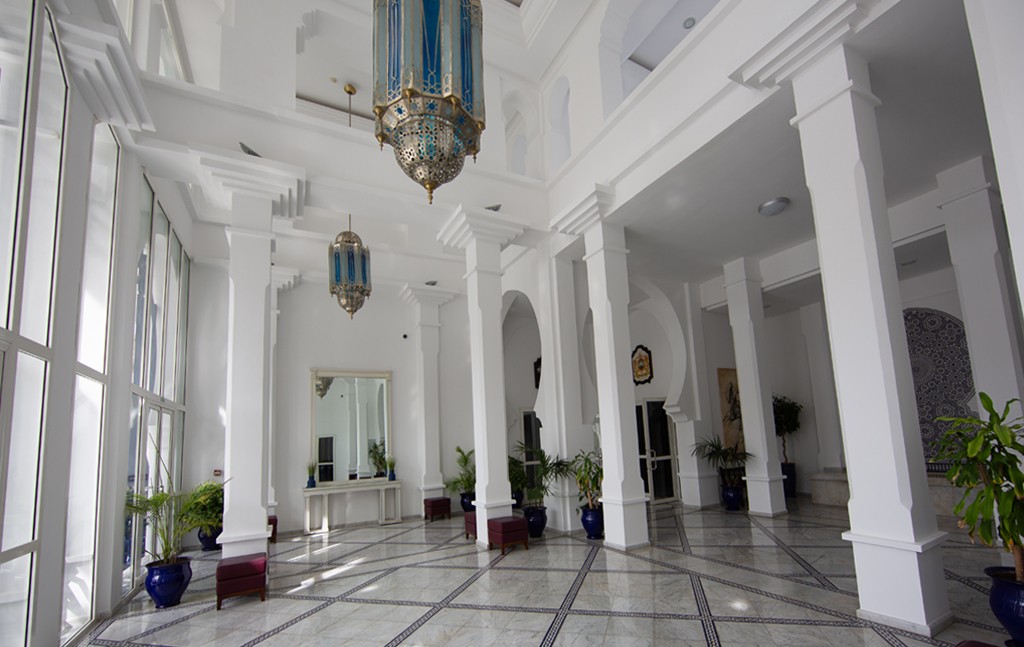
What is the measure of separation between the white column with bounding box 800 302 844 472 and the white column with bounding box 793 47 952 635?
769 cm

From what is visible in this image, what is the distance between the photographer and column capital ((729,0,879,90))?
4008 millimetres

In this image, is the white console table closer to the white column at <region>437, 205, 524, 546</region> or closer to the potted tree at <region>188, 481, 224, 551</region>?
the potted tree at <region>188, 481, 224, 551</region>

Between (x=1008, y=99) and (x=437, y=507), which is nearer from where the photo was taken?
(x=1008, y=99)

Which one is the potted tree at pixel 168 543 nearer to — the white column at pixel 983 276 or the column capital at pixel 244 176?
the column capital at pixel 244 176

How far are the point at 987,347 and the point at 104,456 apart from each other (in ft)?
29.2

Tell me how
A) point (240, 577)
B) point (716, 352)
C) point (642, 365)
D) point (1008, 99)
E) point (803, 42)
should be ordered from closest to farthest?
point (1008, 99) → point (803, 42) → point (240, 577) → point (716, 352) → point (642, 365)

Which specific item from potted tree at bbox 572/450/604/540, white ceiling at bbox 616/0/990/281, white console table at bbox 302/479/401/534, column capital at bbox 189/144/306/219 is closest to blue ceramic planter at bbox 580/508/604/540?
potted tree at bbox 572/450/604/540

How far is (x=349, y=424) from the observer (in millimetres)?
10516

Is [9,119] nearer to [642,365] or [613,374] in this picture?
[613,374]

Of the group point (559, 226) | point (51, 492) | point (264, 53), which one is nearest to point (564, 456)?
point (559, 226)

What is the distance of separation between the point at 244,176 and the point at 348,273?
2471 mm

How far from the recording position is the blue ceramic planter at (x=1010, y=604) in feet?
10.8

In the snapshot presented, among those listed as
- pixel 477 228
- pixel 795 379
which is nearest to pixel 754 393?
pixel 795 379

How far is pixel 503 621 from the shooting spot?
14.9 ft
